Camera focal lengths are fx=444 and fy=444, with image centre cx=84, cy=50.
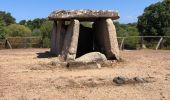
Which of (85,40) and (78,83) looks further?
(85,40)

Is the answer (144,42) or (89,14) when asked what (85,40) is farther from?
(144,42)

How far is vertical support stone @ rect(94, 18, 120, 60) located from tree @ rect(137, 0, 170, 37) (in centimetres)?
1662

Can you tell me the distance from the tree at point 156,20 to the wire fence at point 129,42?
4678mm

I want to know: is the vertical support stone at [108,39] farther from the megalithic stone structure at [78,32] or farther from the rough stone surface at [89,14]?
the rough stone surface at [89,14]

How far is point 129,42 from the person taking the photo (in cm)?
2800

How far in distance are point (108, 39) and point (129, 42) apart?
12.3 metres

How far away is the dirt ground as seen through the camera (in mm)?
9156

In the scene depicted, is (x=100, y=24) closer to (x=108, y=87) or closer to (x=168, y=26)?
(x=108, y=87)

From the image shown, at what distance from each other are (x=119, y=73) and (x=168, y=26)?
21.8 meters

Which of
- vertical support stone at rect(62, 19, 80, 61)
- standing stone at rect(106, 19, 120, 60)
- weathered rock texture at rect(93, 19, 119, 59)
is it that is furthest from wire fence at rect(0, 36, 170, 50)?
vertical support stone at rect(62, 19, 80, 61)

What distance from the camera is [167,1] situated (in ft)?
113

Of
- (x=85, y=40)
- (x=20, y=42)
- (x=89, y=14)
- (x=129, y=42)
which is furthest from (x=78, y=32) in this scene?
(x=20, y=42)

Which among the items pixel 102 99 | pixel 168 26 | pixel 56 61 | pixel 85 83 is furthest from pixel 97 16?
pixel 168 26

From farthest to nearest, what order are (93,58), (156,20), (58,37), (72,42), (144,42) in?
(156,20), (144,42), (58,37), (72,42), (93,58)
